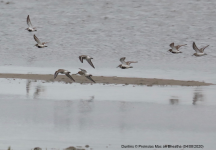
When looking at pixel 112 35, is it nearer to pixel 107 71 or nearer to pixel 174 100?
pixel 107 71

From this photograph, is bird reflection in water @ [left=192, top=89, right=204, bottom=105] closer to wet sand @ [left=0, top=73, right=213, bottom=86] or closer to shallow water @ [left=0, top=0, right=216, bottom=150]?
shallow water @ [left=0, top=0, right=216, bottom=150]

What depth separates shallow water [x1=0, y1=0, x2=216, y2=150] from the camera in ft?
53.3

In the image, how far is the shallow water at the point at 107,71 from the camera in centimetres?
1623

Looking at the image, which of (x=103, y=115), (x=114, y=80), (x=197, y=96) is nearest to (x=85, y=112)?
(x=103, y=115)

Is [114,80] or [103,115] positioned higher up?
[114,80]

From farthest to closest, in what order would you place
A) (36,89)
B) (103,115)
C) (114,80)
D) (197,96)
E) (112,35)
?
(112,35), (114,80), (36,89), (197,96), (103,115)

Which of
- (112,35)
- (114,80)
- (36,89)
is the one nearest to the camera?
(36,89)

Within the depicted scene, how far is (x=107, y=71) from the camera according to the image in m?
34.7

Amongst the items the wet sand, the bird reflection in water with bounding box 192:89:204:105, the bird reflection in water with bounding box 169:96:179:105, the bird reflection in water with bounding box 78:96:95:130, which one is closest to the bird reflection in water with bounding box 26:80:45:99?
the wet sand

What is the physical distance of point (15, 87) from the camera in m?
26.6

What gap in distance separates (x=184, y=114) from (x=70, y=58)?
74.2 feet

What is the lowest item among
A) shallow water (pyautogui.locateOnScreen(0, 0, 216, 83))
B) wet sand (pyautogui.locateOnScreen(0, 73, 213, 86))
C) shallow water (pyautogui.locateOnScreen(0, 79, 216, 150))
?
shallow water (pyautogui.locateOnScreen(0, 79, 216, 150))

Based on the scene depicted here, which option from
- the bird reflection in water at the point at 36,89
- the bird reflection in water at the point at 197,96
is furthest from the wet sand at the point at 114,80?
the bird reflection in water at the point at 197,96

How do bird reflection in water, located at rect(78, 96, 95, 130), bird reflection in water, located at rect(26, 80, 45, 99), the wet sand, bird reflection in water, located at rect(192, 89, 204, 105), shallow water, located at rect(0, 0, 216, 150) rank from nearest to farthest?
shallow water, located at rect(0, 0, 216, 150), bird reflection in water, located at rect(78, 96, 95, 130), bird reflection in water, located at rect(192, 89, 204, 105), bird reflection in water, located at rect(26, 80, 45, 99), the wet sand
